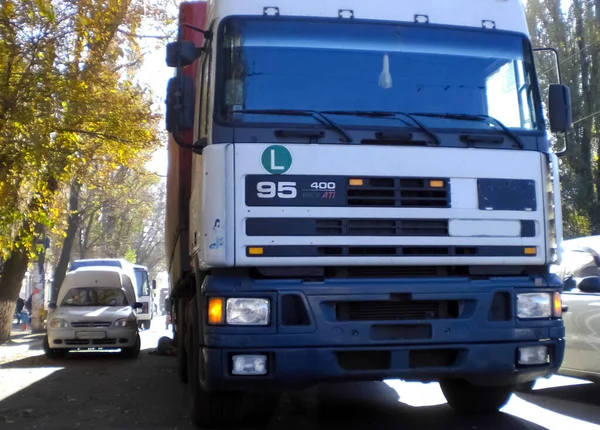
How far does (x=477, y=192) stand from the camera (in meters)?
6.04

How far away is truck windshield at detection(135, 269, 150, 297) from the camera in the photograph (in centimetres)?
3561

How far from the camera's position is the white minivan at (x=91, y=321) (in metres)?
16.2

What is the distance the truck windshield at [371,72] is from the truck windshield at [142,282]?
99.3 feet

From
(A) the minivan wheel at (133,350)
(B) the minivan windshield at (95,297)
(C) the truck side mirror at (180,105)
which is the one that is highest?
(C) the truck side mirror at (180,105)

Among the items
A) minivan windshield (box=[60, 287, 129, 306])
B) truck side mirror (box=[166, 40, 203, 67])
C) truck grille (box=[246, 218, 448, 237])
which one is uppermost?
truck side mirror (box=[166, 40, 203, 67])

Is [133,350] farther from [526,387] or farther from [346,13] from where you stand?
[346,13]

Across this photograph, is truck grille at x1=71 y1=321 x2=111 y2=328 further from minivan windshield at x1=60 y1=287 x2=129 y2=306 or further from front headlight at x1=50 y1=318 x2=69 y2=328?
minivan windshield at x1=60 y1=287 x2=129 y2=306

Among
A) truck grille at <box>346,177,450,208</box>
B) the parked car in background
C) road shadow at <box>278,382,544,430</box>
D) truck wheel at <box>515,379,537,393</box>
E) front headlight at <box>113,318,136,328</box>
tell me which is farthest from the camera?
front headlight at <box>113,318,136,328</box>

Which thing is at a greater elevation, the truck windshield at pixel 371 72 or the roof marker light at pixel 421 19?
the roof marker light at pixel 421 19

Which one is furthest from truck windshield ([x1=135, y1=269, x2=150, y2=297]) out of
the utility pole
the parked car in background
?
the parked car in background

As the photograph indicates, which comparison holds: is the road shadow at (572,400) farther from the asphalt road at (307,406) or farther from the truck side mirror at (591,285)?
the truck side mirror at (591,285)

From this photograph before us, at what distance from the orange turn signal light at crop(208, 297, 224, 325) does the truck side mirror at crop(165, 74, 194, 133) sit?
1372 millimetres

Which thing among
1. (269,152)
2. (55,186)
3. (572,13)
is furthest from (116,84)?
(572,13)

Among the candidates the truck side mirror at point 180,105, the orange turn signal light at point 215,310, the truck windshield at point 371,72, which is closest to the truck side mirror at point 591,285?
the truck windshield at point 371,72
